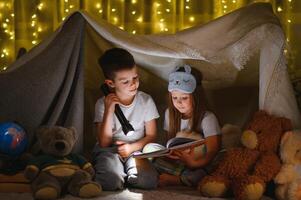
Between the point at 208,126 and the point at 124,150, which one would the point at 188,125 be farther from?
the point at 124,150

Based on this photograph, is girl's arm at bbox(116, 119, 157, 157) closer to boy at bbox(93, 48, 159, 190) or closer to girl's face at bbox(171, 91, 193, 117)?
boy at bbox(93, 48, 159, 190)

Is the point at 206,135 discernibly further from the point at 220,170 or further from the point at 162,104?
the point at 162,104

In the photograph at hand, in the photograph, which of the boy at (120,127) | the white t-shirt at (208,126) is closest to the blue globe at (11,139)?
the boy at (120,127)

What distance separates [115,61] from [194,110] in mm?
376

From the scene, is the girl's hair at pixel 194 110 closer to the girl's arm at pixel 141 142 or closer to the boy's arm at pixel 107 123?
the girl's arm at pixel 141 142

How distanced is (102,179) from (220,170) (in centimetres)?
43

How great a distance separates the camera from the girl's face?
2.04 m

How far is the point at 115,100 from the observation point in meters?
2.04

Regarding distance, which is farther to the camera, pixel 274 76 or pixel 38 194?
pixel 274 76

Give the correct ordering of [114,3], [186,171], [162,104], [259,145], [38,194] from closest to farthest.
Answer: [38,194] < [259,145] < [186,171] < [162,104] < [114,3]

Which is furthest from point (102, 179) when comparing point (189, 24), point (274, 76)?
point (189, 24)

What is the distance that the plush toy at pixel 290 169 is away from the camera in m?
1.72

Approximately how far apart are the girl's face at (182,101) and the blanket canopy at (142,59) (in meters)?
0.16

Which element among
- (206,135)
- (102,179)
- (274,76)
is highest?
(274,76)
